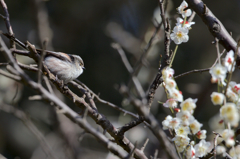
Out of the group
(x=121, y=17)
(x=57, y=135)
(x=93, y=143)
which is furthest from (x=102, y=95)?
(x=121, y=17)

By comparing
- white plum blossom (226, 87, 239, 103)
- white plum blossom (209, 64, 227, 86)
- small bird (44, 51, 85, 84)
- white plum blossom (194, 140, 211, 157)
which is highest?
white plum blossom (209, 64, 227, 86)

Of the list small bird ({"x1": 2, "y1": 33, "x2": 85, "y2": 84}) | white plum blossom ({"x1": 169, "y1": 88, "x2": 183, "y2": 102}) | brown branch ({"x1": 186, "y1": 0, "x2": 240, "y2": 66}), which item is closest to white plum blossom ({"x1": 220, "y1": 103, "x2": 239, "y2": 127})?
white plum blossom ({"x1": 169, "y1": 88, "x2": 183, "y2": 102})

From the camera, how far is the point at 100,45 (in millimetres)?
9031

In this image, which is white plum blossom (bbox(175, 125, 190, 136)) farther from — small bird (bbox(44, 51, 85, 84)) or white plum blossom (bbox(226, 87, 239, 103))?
small bird (bbox(44, 51, 85, 84))

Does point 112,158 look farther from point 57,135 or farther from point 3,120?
point 3,120

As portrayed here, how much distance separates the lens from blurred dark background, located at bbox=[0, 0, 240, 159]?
7207 millimetres

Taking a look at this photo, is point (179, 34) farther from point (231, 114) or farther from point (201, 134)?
point (231, 114)

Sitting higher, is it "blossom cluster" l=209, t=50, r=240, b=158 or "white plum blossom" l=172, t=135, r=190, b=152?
"blossom cluster" l=209, t=50, r=240, b=158

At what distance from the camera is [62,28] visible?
935cm

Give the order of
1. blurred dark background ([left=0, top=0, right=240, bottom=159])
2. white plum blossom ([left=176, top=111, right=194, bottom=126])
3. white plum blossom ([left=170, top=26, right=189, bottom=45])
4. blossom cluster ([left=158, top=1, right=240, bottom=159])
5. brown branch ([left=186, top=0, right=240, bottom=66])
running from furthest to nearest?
blurred dark background ([left=0, top=0, right=240, bottom=159])
brown branch ([left=186, top=0, right=240, bottom=66])
white plum blossom ([left=170, top=26, right=189, bottom=45])
white plum blossom ([left=176, top=111, right=194, bottom=126])
blossom cluster ([left=158, top=1, right=240, bottom=159])

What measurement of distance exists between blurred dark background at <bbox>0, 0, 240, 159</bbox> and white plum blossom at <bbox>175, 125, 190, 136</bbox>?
455cm

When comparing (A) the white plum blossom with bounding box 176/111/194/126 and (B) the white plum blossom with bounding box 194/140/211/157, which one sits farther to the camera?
(B) the white plum blossom with bounding box 194/140/211/157

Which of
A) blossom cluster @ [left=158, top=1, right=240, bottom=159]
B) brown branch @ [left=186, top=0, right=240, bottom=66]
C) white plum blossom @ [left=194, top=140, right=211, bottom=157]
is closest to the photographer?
blossom cluster @ [left=158, top=1, right=240, bottom=159]

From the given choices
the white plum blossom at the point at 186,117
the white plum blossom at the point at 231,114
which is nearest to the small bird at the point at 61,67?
the white plum blossom at the point at 186,117
